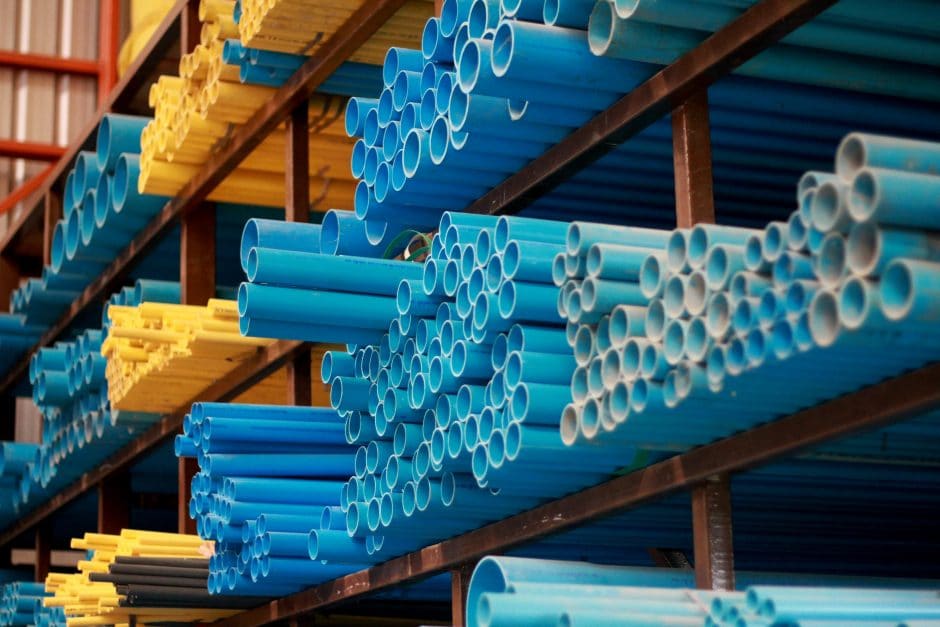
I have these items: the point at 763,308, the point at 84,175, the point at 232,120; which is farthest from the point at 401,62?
the point at 84,175

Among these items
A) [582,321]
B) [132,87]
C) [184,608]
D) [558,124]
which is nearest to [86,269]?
[132,87]

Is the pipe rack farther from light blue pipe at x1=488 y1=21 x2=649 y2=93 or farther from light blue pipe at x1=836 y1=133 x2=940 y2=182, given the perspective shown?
light blue pipe at x1=836 y1=133 x2=940 y2=182

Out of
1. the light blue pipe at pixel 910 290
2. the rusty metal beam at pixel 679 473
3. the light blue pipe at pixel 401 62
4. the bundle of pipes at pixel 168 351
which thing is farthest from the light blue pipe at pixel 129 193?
the light blue pipe at pixel 910 290

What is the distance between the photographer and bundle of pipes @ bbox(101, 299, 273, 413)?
908 centimetres

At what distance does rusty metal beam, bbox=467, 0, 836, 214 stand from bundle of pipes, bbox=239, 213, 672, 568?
37cm

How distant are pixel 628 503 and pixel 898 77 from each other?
1695 mm

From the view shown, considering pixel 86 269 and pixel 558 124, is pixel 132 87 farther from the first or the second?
pixel 558 124

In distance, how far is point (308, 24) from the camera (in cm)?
841

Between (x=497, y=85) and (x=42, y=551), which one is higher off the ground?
(x=497, y=85)

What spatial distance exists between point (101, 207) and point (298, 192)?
2771mm

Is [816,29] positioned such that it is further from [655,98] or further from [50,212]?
[50,212]

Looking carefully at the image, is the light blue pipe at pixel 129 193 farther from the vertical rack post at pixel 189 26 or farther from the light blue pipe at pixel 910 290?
the light blue pipe at pixel 910 290

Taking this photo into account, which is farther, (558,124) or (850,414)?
(558,124)

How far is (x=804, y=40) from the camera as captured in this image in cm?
521
